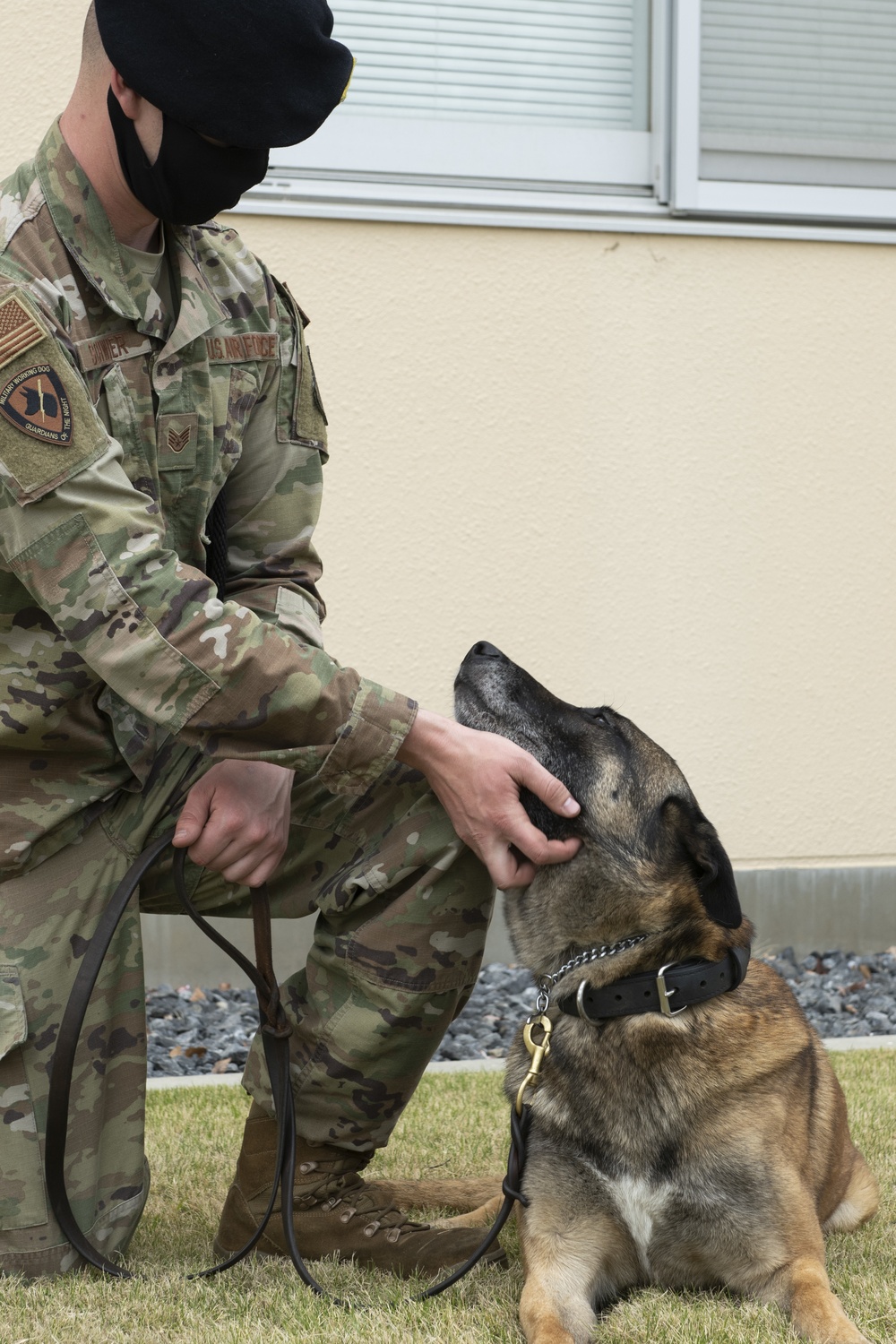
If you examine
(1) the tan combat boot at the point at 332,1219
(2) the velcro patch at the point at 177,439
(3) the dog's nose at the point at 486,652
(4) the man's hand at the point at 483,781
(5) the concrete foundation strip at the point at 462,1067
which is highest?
(2) the velcro patch at the point at 177,439

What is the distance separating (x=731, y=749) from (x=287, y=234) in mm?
2532

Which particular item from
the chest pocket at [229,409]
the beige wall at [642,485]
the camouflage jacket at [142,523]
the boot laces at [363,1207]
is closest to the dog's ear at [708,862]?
the camouflage jacket at [142,523]

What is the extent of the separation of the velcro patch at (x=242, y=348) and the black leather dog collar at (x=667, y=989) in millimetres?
1366

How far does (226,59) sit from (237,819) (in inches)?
50.1

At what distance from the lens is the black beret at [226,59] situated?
2176mm

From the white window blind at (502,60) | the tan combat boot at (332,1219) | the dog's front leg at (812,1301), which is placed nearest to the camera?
the dog's front leg at (812,1301)

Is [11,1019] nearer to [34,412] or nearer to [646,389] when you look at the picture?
[34,412]

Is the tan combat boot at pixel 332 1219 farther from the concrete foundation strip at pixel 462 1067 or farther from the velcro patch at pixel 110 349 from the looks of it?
the velcro patch at pixel 110 349

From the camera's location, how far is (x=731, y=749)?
205 inches

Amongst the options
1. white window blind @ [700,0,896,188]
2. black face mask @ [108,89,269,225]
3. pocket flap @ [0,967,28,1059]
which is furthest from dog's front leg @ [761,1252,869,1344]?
white window blind @ [700,0,896,188]

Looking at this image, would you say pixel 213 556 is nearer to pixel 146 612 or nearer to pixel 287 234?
pixel 146 612

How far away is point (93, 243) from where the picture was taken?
7.84 ft

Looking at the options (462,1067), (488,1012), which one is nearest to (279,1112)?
(462,1067)

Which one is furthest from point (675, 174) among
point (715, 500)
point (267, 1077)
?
point (267, 1077)
